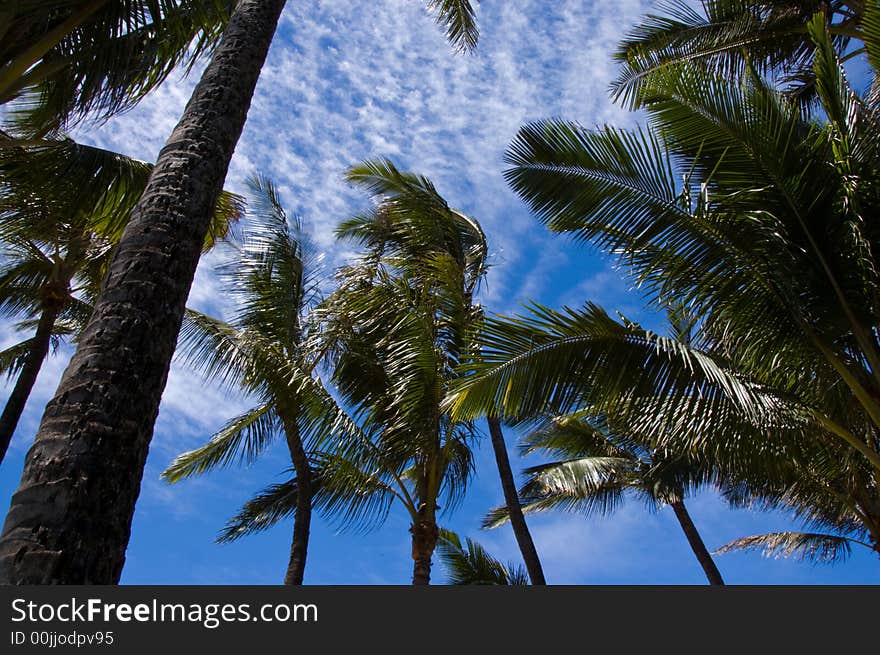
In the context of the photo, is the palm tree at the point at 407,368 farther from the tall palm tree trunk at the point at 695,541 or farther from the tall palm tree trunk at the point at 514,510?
the tall palm tree trunk at the point at 695,541

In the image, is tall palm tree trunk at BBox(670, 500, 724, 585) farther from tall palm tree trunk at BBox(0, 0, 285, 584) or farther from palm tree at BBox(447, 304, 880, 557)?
tall palm tree trunk at BBox(0, 0, 285, 584)

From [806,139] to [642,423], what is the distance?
271 centimetres

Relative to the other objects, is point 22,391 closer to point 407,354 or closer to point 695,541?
point 407,354

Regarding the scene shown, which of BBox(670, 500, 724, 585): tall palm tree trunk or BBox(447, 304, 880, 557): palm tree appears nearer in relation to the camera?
BBox(447, 304, 880, 557): palm tree

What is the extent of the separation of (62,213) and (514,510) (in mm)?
7143

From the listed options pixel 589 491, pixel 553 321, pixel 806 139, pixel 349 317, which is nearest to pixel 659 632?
pixel 553 321

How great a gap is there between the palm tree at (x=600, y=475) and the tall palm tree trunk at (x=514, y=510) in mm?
2041

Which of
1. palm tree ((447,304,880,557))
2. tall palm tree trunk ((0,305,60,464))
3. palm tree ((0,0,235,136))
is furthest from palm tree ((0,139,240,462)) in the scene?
palm tree ((447,304,880,557))

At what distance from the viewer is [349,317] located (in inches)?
331

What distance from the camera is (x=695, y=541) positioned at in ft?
46.2

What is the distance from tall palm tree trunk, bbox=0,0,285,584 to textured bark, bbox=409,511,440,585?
6.18 m

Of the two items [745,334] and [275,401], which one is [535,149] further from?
[275,401]

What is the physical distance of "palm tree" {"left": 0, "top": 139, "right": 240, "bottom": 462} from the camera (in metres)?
6.96

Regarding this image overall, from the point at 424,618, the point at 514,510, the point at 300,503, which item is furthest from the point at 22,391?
the point at 424,618
